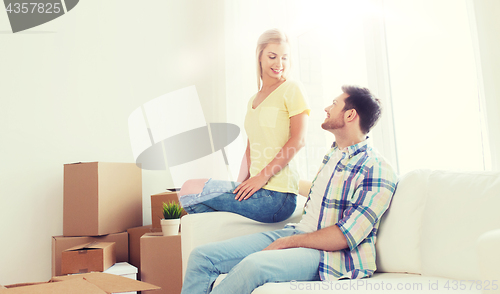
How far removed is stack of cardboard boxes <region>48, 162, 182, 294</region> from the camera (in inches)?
77.3

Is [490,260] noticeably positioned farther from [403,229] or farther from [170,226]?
[170,226]

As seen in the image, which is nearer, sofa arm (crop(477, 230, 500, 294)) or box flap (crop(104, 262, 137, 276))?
sofa arm (crop(477, 230, 500, 294))

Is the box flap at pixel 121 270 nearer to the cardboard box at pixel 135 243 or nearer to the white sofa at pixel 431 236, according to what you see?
the cardboard box at pixel 135 243

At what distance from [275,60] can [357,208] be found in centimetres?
76

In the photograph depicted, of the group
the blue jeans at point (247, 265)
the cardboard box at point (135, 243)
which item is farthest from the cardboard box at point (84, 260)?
the blue jeans at point (247, 265)

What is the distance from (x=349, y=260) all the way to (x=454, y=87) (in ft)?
2.83

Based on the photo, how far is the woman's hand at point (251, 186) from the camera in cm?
139

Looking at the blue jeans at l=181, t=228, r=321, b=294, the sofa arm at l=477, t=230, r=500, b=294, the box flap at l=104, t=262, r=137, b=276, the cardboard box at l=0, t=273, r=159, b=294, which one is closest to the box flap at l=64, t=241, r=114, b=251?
the box flap at l=104, t=262, r=137, b=276

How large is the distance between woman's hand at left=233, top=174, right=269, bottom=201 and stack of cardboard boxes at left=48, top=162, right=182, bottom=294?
0.74 meters

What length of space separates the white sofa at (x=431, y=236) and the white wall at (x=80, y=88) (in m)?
1.92

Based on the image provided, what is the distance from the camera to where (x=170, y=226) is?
2.00 meters

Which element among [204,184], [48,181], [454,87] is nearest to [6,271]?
[48,181]

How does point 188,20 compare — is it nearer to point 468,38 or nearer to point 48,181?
point 48,181

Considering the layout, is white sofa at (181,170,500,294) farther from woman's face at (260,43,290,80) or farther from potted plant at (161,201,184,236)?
potted plant at (161,201,184,236)
